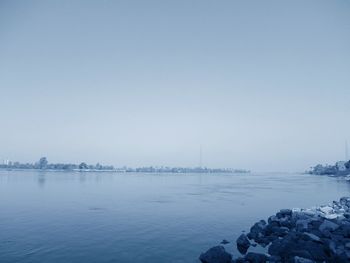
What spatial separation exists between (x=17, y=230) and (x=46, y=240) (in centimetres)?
511

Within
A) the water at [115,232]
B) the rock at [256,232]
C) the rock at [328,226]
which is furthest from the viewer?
the rock at [256,232]

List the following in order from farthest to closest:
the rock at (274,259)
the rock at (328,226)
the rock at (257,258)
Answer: the rock at (328,226), the rock at (257,258), the rock at (274,259)

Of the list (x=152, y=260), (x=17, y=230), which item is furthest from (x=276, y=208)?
(x=17, y=230)

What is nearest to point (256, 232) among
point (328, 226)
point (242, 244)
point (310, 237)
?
point (242, 244)

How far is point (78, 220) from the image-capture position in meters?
28.5

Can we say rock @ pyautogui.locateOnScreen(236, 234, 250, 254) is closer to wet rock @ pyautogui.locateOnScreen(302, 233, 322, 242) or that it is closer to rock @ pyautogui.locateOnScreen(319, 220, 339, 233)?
wet rock @ pyautogui.locateOnScreen(302, 233, 322, 242)

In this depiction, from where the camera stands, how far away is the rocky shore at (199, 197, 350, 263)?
16516 mm

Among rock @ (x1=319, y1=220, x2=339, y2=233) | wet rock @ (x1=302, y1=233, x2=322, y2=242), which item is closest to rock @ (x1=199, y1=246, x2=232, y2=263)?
wet rock @ (x1=302, y1=233, x2=322, y2=242)

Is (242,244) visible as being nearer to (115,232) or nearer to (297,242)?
(297,242)

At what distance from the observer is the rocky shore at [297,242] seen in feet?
54.2

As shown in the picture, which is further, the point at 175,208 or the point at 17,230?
the point at 175,208

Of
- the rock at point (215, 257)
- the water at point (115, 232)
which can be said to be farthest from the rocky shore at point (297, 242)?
the water at point (115, 232)

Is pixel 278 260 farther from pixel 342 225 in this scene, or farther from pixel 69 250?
pixel 69 250

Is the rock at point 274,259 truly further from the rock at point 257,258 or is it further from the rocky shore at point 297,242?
the rock at point 257,258
